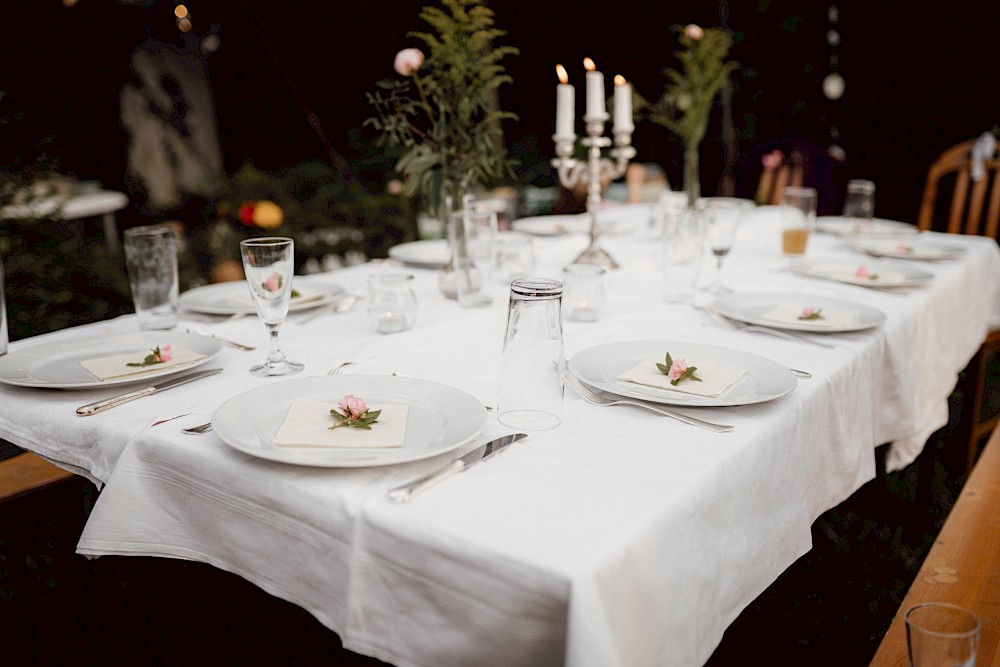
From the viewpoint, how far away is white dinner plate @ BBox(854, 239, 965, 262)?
1.96 metres

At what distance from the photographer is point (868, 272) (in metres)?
1.76

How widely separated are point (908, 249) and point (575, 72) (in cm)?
263

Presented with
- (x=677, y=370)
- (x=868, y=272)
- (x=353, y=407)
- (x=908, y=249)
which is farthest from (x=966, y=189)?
(x=353, y=407)

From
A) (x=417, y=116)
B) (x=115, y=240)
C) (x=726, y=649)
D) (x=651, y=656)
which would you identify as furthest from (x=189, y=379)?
(x=115, y=240)

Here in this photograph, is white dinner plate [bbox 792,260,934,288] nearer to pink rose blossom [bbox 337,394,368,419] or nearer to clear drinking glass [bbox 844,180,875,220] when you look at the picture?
clear drinking glass [bbox 844,180,875,220]

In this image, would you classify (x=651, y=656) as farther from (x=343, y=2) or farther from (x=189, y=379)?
(x=343, y=2)

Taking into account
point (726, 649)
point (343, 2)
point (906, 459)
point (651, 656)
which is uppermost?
point (343, 2)

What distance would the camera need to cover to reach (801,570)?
186 cm

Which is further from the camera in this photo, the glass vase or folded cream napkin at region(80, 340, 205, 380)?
the glass vase

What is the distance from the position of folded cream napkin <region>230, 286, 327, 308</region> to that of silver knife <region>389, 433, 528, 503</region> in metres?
0.78

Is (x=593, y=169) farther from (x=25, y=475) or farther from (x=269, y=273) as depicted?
(x=25, y=475)

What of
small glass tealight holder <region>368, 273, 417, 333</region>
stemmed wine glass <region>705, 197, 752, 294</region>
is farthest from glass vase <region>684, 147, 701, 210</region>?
small glass tealight holder <region>368, 273, 417, 333</region>

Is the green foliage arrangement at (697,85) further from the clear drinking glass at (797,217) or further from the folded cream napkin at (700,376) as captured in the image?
the folded cream napkin at (700,376)

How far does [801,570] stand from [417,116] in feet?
4.52
